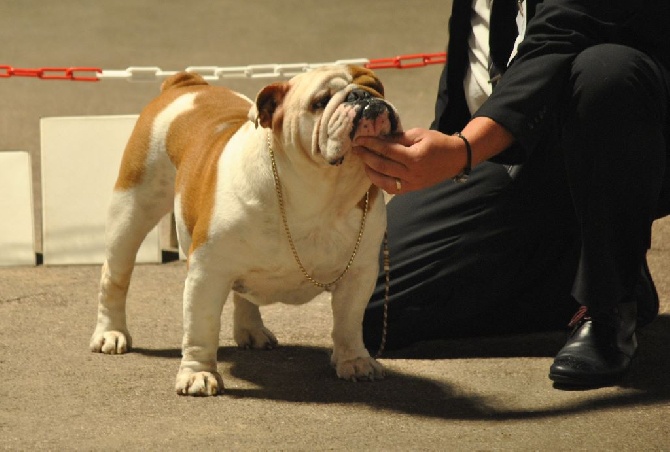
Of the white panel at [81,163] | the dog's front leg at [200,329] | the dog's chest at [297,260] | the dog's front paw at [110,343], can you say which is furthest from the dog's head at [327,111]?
the white panel at [81,163]

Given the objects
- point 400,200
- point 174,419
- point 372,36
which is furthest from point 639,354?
point 372,36

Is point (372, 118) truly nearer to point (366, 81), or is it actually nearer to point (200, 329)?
point (366, 81)

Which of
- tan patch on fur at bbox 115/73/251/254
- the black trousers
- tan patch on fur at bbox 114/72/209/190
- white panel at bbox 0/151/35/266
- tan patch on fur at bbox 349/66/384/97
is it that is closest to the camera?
tan patch on fur at bbox 349/66/384/97

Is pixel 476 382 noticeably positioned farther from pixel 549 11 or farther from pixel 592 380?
pixel 549 11

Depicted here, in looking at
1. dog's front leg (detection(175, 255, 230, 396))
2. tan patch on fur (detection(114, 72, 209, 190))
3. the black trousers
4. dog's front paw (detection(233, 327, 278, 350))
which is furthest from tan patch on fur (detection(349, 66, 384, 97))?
dog's front paw (detection(233, 327, 278, 350))

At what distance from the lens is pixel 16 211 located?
4039 mm

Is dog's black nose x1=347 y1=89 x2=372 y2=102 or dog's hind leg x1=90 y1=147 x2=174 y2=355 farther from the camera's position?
dog's hind leg x1=90 y1=147 x2=174 y2=355

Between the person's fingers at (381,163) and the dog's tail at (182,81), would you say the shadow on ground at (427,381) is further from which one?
the dog's tail at (182,81)

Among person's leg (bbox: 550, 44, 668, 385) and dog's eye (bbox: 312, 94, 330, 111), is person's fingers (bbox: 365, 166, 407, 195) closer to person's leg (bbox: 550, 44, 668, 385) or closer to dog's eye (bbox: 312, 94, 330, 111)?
dog's eye (bbox: 312, 94, 330, 111)

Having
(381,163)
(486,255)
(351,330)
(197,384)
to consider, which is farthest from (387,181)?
(486,255)

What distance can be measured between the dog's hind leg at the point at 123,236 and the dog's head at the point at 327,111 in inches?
21.9

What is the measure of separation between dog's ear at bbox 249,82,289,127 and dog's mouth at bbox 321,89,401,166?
0.54 ft

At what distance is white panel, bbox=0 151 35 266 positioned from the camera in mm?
3979

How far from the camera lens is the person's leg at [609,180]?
234cm
